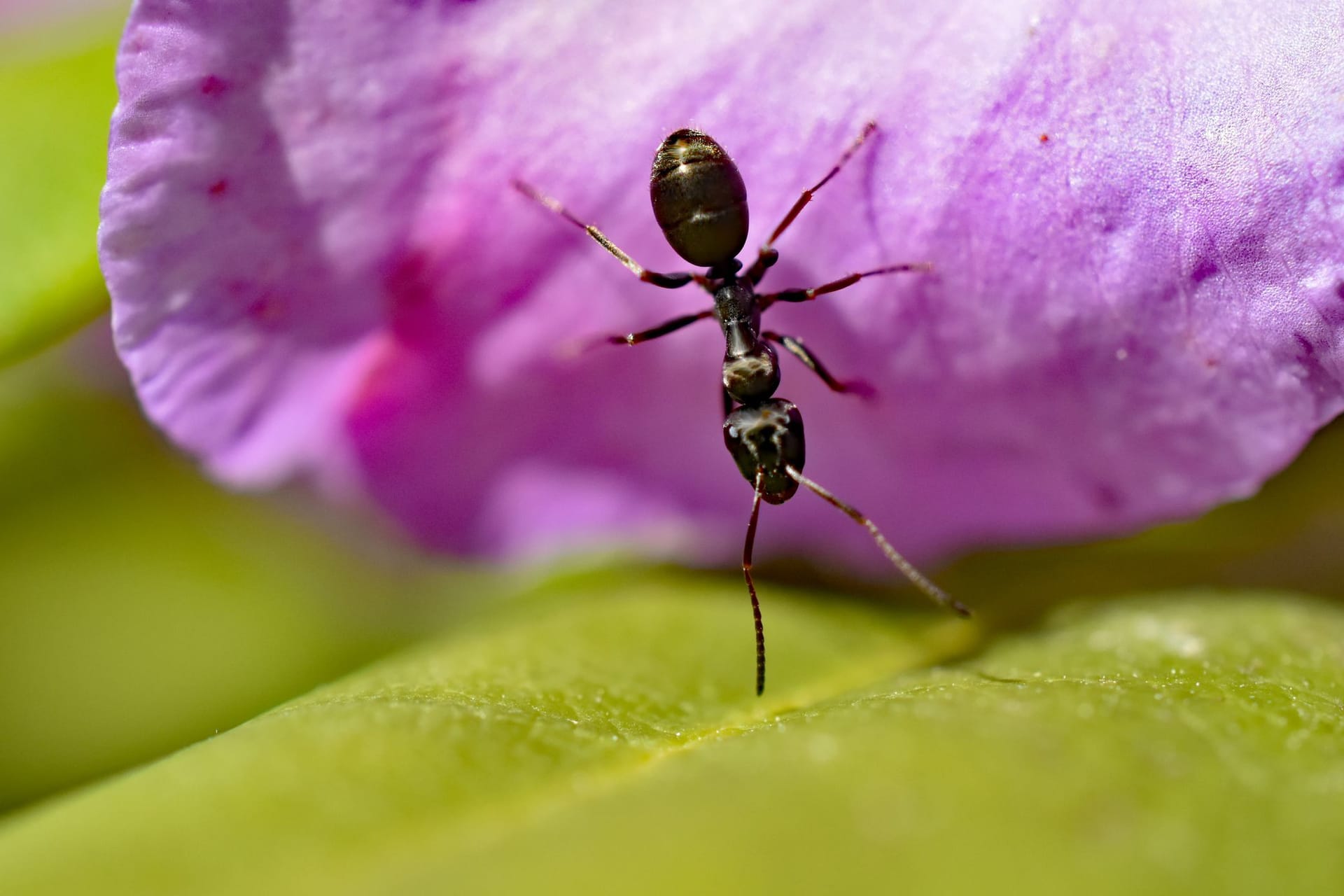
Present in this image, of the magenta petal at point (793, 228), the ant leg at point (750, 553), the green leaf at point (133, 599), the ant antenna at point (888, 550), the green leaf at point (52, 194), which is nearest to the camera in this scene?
the magenta petal at point (793, 228)

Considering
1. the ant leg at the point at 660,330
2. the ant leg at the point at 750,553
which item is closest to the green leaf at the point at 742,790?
the ant leg at the point at 750,553

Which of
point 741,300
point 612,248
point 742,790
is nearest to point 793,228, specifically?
point 612,248

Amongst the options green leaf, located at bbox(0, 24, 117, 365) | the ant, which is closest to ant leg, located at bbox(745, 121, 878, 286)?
the ant

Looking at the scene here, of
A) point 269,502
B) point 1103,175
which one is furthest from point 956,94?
point 269,502

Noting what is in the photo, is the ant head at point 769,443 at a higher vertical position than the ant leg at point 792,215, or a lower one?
lower

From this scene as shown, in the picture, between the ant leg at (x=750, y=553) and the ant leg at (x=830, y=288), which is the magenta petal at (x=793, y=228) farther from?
the ant leg at (x=750, y=553)

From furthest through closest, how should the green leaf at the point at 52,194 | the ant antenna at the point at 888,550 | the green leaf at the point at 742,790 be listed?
the ant antenna at the point at 888,550
the green leaf at the point at 52,194
the green leaf at the point at 742,790

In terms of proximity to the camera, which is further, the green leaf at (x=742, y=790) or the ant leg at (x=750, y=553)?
the ant leg at (x=750, y=553)

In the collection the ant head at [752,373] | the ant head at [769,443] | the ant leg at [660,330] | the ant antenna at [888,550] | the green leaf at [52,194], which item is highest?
the green leaf at [52,194]

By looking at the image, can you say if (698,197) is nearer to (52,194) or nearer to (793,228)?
(793,228)
